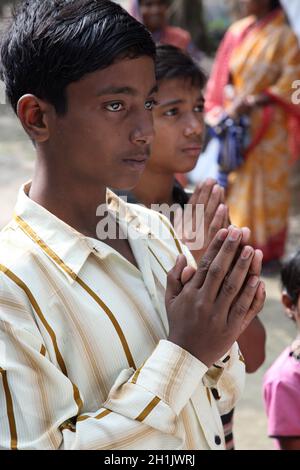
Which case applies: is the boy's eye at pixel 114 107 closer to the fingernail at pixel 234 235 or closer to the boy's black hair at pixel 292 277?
the fingernail at pixel 234 235

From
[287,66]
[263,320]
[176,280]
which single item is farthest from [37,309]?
[287,66]

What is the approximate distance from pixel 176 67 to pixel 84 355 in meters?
1.34

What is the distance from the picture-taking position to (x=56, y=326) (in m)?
1.30

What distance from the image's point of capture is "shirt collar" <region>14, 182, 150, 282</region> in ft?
4.49

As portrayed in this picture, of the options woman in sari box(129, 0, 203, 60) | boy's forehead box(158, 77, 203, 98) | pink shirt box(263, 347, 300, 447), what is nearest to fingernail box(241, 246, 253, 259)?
pink shirt box(263, 347, 300, 447)

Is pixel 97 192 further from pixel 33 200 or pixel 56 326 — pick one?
pixel 56 326

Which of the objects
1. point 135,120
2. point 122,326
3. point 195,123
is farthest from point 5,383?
point 195,123

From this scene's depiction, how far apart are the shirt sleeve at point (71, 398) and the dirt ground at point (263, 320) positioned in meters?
1.15

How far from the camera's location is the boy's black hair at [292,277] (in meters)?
2.34

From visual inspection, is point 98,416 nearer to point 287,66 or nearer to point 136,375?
point 136,375

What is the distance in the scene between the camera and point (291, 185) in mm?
7410

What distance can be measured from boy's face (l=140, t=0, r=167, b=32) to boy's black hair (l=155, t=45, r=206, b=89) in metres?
2.68

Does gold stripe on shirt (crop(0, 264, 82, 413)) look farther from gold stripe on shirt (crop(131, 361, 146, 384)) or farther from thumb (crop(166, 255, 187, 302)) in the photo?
thumb (crop(166, 255, 187, 302))

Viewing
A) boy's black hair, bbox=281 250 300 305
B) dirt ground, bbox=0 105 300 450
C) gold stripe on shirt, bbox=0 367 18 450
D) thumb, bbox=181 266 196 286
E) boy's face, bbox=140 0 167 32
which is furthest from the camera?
boy's face, bbox=140 0 167 32
